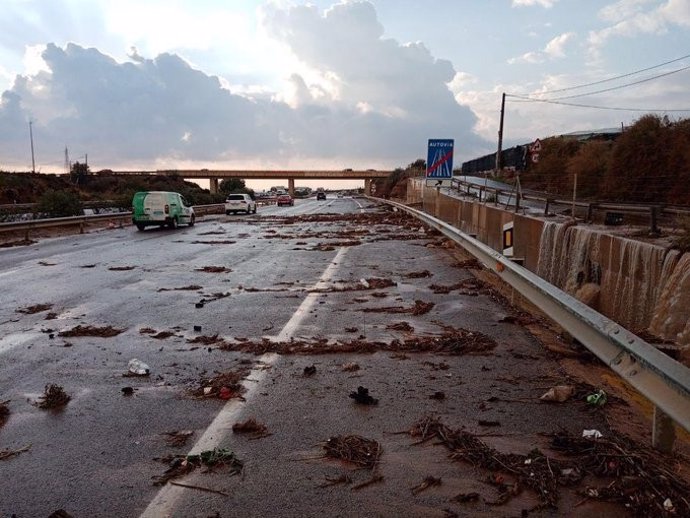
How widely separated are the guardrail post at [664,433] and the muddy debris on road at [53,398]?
4600mm

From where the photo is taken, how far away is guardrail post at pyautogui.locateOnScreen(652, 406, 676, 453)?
12.8 feet

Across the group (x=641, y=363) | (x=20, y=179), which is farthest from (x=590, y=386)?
(x=20, y=179)

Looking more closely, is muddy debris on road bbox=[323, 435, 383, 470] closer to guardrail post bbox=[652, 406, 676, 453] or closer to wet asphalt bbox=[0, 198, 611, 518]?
wet asphalt bbox=[0, 198, 611, 518]

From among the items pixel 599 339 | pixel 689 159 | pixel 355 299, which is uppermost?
pixel 689 159

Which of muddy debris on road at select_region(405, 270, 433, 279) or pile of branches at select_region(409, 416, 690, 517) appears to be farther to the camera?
muddy debris on road at select_region(405, 270, 433, 279)

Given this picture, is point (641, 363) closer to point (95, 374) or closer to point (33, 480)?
point (33, 480)

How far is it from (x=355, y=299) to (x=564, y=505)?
6.66 meters

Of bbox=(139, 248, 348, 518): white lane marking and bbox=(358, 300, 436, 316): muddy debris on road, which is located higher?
bbox=(139, 248, 348, 518): white lane marking

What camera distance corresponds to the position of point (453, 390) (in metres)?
5.31

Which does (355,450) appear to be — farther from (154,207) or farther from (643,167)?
(643,167)

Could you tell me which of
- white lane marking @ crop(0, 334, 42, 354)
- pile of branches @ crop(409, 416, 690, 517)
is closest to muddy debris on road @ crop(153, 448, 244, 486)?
pile of branches @ crop(409, 416, 690, 517)

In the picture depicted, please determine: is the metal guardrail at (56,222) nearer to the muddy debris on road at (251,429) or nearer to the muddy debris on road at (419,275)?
the muddy debris on road at (419,275)

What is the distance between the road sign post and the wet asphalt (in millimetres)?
13997

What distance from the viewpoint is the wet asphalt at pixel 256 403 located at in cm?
346
